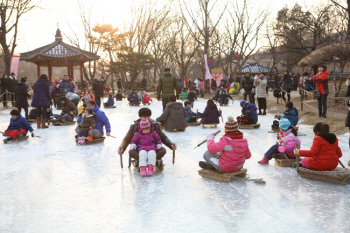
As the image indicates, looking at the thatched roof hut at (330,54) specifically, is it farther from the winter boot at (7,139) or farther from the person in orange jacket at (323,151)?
the winter boot at (7,139)

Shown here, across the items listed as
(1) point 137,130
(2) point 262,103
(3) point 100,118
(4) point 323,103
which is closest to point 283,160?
(1) point 137,130

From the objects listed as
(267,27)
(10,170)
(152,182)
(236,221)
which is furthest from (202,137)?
(267,27)

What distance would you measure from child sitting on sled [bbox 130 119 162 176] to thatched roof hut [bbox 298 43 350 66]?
11.7m

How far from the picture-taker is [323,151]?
472 cm

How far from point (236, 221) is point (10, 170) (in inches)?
162

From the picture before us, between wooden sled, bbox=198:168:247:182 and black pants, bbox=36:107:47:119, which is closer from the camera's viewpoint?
wooden sled, bbox=198:168:247:182

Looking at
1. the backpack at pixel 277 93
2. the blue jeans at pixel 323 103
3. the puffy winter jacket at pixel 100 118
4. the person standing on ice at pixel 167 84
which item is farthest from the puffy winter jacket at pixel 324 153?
the backpack at pixel 277 93

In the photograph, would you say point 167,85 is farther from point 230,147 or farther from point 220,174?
point 230,147

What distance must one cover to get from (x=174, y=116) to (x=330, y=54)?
1064cm

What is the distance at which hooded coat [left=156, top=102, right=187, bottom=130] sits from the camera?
945 centimetres

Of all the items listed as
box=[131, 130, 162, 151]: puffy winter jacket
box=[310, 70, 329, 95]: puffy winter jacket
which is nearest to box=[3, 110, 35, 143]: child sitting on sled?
box=[131, 130, 162, 151]: puffy winter jacket

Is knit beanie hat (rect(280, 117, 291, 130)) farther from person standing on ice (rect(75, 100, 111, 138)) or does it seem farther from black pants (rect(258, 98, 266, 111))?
black pants (rect(258, 98, 266, 111))

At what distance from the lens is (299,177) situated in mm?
5098

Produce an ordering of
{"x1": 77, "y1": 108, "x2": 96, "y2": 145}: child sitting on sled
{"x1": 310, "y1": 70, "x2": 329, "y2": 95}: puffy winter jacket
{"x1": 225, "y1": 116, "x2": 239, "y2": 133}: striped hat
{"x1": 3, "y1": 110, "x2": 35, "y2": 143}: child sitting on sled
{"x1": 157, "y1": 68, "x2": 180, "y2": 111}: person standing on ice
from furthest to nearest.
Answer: {"x1": 157, "y1": 68, "x2": 180, "y2": 111}: person standing on ice, {"x1": 310, "y1": 70, "x2": 329, "y2": 95}: puffy winter jacket, {"x1": 3, "y1": 110, "x2": 35, "y2": 143}: child sitting on sled, {"x1": 77, "y1": 108, "x2": 96, "y2": 145}: child sitting on sled, {"x1": 225, "y1": 116, "x2": 239, "y2": 133}: striped hat
